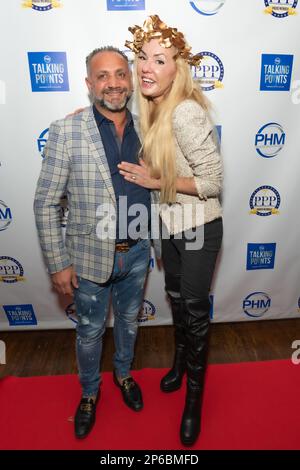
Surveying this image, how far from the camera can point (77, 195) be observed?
1.51 m

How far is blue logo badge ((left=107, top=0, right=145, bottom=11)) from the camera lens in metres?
1.87

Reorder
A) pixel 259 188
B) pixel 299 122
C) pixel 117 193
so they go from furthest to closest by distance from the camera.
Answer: pixel 259 188, pixel 299 122, pixel 117 193

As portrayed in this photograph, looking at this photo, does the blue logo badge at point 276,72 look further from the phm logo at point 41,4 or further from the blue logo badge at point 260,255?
the phm logo at point 41,4

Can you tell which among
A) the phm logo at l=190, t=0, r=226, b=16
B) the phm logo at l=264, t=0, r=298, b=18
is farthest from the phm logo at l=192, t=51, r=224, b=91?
the phm logo at l=264, t=0, r=298, b=18

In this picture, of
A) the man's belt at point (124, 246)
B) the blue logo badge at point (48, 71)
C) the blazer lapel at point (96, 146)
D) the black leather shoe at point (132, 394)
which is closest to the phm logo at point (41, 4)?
the blue logo badge at point (48, 71)

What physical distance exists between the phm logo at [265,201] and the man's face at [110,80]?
1.23 m

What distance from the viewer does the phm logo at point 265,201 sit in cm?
234

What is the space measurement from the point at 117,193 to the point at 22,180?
0.98 meters

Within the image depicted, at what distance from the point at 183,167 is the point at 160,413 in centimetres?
132

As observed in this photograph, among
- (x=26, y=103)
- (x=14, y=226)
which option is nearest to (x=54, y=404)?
(x=14, y=226)

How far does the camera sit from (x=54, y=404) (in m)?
1.96

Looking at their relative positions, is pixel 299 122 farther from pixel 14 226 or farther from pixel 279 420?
pixel 14 226

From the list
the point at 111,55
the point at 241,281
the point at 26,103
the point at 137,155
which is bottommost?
the point at 241,281

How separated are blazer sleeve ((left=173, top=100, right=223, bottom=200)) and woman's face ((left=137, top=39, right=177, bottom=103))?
5.5 inches
